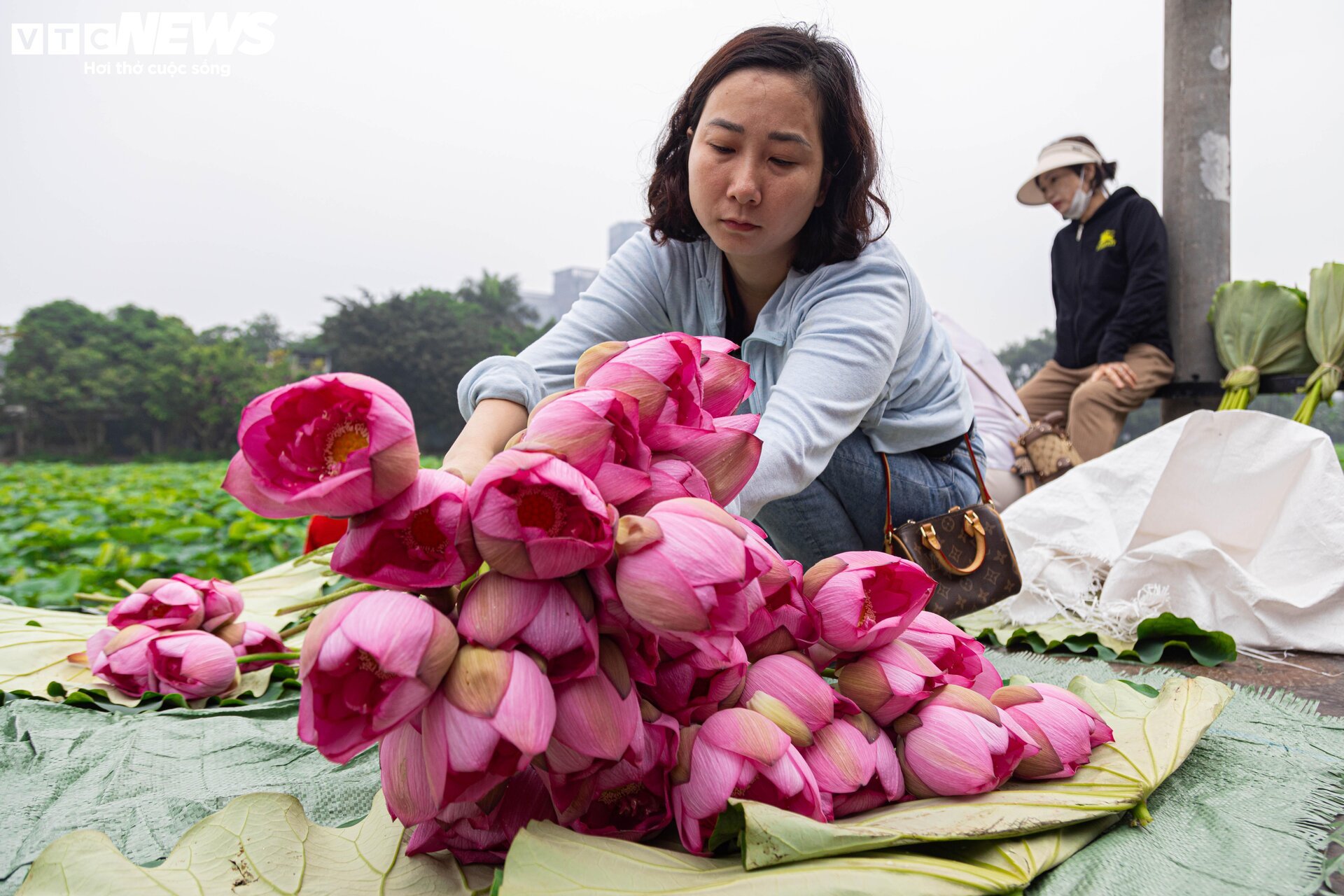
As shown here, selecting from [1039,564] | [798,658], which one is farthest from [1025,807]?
[1039,564]

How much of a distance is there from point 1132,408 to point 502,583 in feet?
12.0

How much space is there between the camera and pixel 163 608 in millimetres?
1292

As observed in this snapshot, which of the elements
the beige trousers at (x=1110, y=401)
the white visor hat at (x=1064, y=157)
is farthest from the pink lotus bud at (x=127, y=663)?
the white visor hat at (x=1064, y=157)

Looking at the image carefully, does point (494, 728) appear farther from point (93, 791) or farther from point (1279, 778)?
point (1279, 778)

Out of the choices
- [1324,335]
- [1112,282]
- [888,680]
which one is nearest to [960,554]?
[888,680]

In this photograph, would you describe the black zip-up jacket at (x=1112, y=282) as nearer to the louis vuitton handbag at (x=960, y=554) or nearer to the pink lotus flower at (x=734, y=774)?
the louis vuitton handbag at (x=960, y=554)

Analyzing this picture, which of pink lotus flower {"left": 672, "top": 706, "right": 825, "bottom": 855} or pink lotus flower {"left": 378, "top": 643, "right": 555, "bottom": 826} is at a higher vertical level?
pink lotus flower {"left": 378, "top": 643, "right": 555, "bottom": 826}

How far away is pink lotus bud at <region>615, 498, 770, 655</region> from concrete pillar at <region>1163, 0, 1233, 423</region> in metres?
3.59

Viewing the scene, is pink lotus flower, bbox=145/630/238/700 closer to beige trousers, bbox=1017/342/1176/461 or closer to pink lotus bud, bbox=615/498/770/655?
pink lotus bud, bbox=615/498/770/655

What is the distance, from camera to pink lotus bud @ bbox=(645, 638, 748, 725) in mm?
564

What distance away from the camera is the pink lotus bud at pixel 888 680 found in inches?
25.0

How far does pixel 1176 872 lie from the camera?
25.2 inches

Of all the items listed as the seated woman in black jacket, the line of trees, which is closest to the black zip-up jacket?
the seated woman in black jacket

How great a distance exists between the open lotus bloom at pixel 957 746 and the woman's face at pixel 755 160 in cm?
85
